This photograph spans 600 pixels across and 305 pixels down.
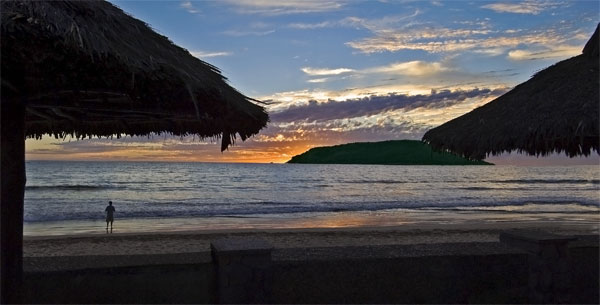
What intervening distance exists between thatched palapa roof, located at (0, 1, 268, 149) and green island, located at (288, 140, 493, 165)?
132m

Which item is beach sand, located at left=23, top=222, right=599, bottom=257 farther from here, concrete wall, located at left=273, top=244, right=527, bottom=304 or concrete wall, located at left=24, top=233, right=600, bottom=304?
concrete wall, located at left=273, top=244, right=527, bottom=304

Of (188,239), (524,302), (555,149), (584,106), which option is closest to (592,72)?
(584,106)

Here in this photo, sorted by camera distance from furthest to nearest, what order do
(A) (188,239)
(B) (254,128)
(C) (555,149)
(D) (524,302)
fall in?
(A) (188,239), (C) (555,149), (D) (524,302), (B) (254,128)

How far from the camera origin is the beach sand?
15988mm

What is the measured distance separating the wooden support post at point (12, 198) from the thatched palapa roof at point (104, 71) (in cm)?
24

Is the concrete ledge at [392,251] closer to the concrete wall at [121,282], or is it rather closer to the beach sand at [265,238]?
the concrete wall at [121,282]

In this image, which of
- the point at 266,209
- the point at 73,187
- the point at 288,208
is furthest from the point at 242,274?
the point at 73,187

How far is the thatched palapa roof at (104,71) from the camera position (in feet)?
11.8

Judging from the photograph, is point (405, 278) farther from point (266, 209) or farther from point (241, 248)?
point (266, 209)

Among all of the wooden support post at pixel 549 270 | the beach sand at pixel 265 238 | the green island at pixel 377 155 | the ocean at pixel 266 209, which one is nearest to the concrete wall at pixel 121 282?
the wooden support post at pixel 549 270

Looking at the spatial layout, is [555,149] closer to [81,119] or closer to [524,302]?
[524,302]

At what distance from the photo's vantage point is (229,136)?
5.64 m

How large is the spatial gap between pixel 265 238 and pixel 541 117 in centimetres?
1344

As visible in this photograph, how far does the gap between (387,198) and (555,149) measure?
32142mm
